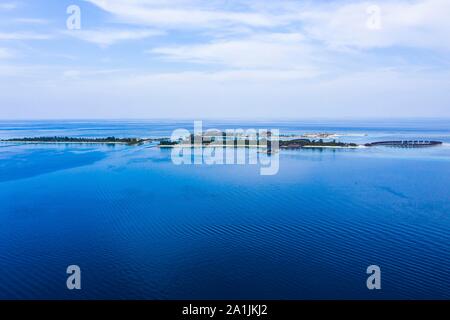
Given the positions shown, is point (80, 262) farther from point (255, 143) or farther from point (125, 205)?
point (255, 143)

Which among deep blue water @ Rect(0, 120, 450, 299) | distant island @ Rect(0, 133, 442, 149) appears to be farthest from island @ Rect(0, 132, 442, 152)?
deep blue water @ Rect(0, 120, 450, 299)

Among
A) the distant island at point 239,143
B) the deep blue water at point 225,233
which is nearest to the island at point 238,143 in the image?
the distant island at point 239,143

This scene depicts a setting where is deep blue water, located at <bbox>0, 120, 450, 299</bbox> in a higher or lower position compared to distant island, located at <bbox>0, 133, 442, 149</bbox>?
lower

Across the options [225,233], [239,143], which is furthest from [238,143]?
[225,233]

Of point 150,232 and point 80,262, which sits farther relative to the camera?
point 150,232

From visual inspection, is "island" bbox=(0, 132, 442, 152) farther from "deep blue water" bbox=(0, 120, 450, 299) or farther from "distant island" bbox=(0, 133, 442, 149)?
"deep blue water" bbox=(0, 120, 450, 299)

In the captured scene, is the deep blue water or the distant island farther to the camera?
the distant island

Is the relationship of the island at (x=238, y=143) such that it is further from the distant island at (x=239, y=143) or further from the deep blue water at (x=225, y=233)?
the deep blue water at (x=225, y=233)

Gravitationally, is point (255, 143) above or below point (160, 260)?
above
